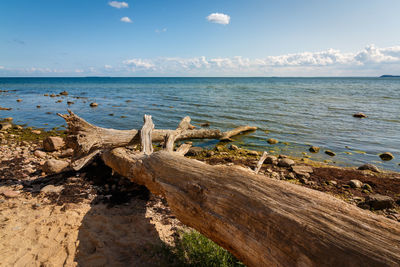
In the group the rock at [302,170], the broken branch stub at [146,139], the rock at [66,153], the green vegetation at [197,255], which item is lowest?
the rock at [302,170]

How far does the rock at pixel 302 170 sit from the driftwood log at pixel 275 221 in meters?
4.75

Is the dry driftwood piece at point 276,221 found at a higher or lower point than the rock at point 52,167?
higher

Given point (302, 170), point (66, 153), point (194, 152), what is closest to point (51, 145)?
point (66, 153)

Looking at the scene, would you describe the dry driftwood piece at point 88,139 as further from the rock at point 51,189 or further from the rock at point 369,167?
the rock at point 369,167

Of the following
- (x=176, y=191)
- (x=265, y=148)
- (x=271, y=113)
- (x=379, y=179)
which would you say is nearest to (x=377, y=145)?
(x=379, y=179)

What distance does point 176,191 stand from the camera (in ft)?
11.5

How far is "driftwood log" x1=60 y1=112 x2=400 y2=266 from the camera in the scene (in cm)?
201

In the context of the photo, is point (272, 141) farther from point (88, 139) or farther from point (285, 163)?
point (88, 139)

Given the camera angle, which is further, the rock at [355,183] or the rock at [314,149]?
the rock at [314,149]

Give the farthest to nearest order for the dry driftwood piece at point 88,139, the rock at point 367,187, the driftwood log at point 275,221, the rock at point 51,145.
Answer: the rock at point 51,145 → the rock at point 367,187 → the dry driftwood piece at point 88,139 → the driftwood log at point 275,221

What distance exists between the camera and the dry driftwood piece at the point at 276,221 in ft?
6.59

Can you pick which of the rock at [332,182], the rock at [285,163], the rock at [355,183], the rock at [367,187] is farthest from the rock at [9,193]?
the rock at [367,187]

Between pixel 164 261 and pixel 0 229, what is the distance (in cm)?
295

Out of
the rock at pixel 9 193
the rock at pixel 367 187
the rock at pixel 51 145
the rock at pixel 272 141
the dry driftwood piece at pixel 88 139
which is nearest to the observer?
the rock at pixel 9 193
